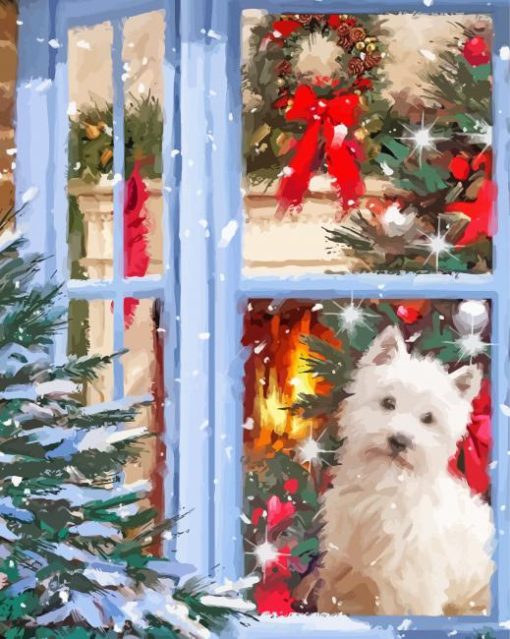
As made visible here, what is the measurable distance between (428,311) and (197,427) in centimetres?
48

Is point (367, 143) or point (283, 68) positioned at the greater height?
point (283, 68)

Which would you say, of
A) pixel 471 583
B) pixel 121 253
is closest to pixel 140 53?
pixel 121 253

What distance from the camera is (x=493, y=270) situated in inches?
65.1

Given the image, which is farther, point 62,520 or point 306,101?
point 306,101

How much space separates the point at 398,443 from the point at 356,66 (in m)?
0.72

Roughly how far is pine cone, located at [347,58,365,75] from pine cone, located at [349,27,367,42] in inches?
1.4

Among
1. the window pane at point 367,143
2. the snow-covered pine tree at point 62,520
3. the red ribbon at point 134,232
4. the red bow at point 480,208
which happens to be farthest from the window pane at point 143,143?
the snow-covered pine tree at point 62,520

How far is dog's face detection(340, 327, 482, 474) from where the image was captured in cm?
169

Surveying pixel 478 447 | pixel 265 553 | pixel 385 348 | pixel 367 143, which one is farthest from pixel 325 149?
pixel 265 553

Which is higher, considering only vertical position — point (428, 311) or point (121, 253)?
point (121, 253)

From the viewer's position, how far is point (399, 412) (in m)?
1.71

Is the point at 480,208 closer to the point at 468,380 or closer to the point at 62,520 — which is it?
the point at 468,380

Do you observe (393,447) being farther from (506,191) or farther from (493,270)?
(506,191)

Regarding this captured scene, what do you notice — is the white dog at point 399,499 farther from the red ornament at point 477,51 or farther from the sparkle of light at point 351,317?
the red ornament at point 477,51
